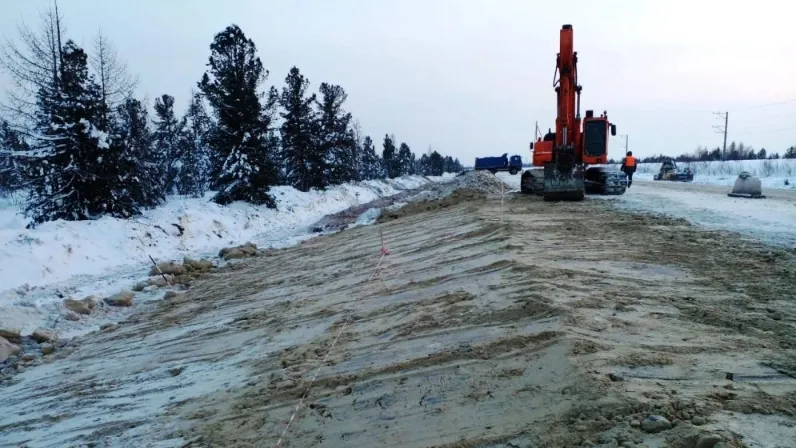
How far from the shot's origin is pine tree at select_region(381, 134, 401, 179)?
6972 centimetres

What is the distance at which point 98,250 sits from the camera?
11852 millimetres

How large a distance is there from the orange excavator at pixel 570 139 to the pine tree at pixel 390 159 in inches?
2175

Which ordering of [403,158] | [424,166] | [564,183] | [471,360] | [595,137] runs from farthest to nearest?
[424,166]
[403,158]
[595,137]
[564,183]
[471,360]

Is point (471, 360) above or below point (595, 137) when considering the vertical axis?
below

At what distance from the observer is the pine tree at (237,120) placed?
23.0 meters

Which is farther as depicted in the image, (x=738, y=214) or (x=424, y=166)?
(x=424, y=166)

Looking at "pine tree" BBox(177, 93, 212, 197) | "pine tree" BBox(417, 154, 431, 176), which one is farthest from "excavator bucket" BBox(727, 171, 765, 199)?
"pine tree" BBox(417, 154, 431, 176)

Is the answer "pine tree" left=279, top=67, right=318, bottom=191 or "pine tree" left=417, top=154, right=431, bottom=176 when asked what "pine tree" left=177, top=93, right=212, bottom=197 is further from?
"pine tree" left=417, top=154, right=431, bottom=176

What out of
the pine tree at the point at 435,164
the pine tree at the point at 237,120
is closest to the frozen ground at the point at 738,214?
the pine tree at the point at 237,120

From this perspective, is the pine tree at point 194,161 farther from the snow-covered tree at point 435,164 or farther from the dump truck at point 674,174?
the snow-covered tree at point 435,164

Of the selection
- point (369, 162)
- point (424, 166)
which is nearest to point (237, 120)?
point (369, 162)

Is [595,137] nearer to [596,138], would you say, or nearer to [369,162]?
[596,138]

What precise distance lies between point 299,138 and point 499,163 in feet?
111

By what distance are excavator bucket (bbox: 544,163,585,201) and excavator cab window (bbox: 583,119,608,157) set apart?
3.15 feet
